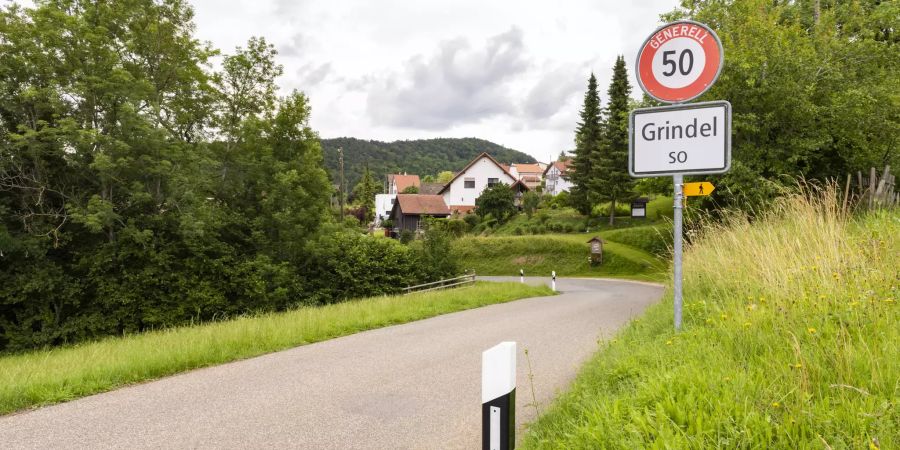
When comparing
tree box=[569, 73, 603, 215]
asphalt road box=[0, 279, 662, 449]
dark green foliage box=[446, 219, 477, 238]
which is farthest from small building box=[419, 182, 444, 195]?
asphalt road box=[0, 279, 662, 449]

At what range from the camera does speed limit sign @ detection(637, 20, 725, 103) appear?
12.8 feet

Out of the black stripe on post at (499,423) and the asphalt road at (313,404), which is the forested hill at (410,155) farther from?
the black stripe on post at (499,423)

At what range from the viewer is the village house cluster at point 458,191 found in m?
58.8

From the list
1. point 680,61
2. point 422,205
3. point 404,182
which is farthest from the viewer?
point 404,182

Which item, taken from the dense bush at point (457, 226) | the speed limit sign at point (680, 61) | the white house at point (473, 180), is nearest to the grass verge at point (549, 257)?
the dense bush at point (457, 226)

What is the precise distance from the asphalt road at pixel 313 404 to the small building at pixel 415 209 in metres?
50.6

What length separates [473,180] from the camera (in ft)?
221

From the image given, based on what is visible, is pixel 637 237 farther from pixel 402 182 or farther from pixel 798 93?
pixel 402 182

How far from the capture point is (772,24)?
20.2 meters

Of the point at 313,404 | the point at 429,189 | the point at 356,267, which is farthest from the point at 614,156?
the point at 429,189

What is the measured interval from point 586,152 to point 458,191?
25094 mm

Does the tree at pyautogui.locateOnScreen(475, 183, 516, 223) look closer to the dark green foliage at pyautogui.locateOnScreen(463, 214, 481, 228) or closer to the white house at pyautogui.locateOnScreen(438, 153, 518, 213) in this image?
the dark green foliage at pyautogui.locateOnScreen(463, 214, 481, 228)

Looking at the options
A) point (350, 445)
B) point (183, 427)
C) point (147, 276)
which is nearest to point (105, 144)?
point (147, 276)

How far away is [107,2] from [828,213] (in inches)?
873
